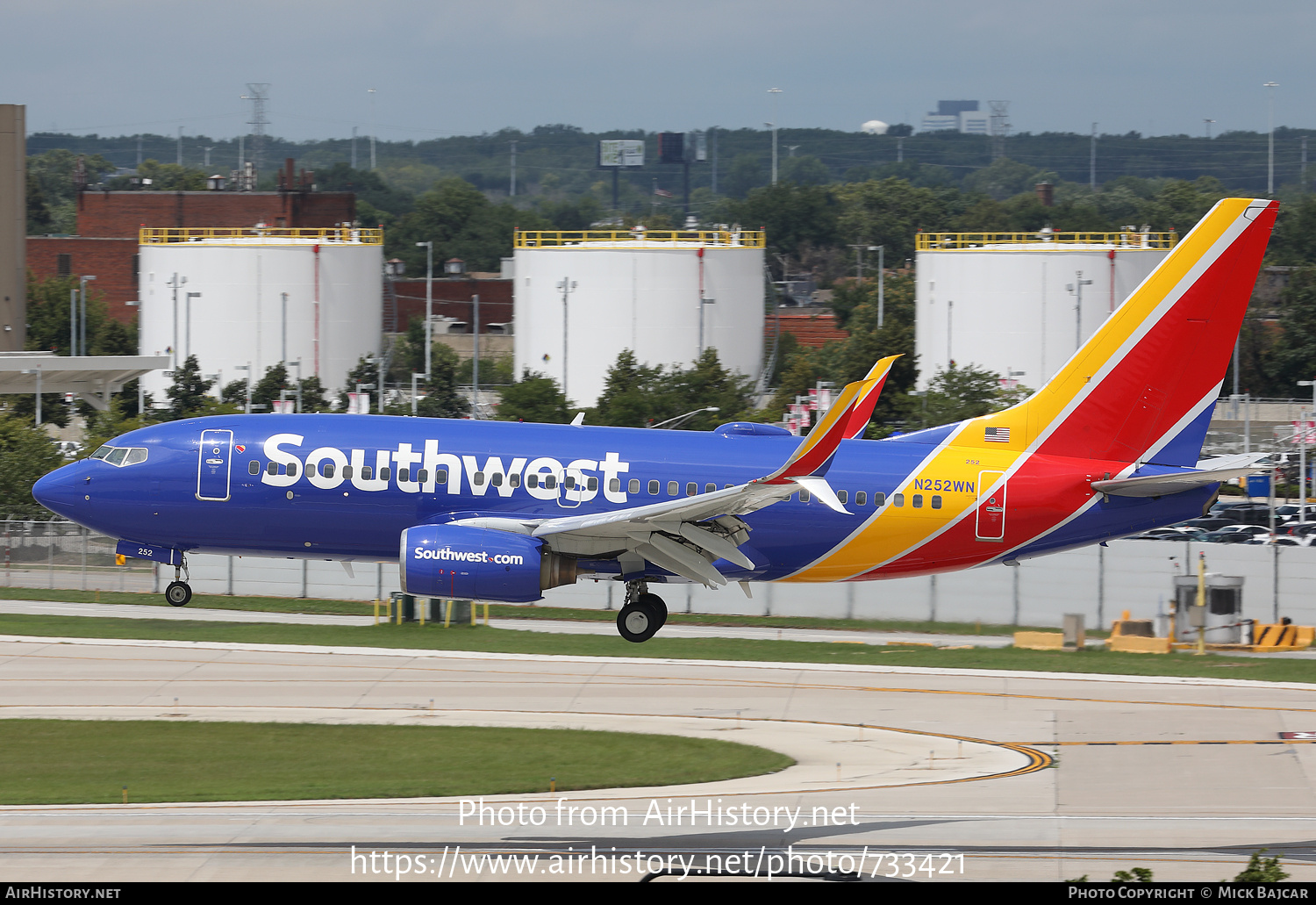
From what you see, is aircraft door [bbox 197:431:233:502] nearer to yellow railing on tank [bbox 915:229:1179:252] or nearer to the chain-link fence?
the chain-link fence

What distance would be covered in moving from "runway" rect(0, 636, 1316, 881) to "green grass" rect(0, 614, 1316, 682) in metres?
1.51

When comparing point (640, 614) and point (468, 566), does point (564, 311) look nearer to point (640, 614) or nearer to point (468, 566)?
point (640, 614)

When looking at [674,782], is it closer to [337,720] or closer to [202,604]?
[337,720]

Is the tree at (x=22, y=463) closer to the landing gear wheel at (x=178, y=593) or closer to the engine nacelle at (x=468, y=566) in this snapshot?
the landing gear wheel at (x=178, y=593)

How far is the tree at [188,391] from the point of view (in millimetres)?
97625

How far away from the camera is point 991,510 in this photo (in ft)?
120

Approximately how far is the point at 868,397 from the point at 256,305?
3509 inches

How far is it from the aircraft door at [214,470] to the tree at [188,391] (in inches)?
2481

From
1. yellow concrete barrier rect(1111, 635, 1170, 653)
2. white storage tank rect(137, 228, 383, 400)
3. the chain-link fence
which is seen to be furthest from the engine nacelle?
white storage tank rect(137, 228, 383, 400)

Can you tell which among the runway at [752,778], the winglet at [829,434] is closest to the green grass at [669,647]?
the runway at [752,778]

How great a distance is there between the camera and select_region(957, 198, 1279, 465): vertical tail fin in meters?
37.4

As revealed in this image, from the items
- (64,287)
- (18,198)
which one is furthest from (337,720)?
(64,287)

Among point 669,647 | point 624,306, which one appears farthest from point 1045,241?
point 669,647
